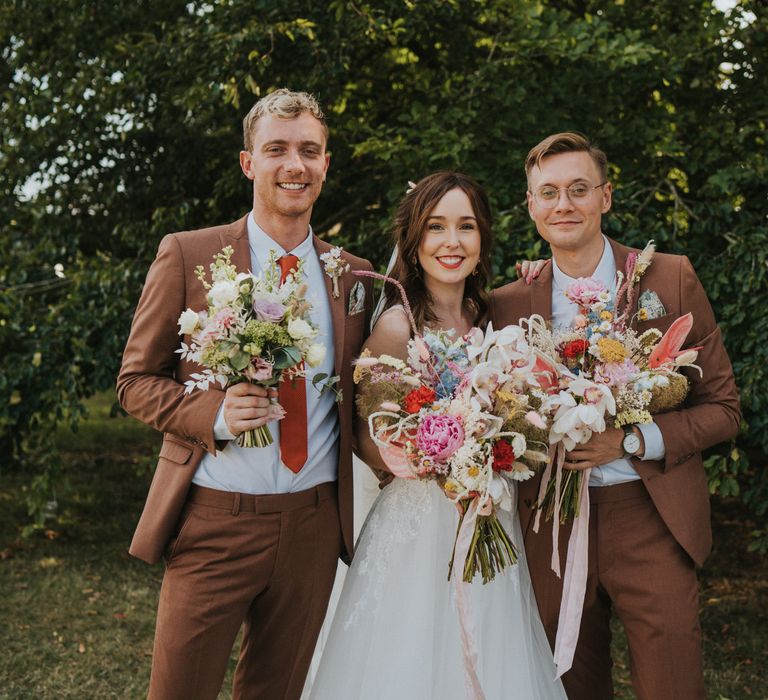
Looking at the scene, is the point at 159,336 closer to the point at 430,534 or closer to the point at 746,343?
the point at 430,534

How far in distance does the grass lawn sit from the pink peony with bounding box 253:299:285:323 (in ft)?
10.7

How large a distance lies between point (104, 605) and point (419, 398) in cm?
437

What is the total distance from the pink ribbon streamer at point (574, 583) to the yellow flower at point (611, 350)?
52 cm

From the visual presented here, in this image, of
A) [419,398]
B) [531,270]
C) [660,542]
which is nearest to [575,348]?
[419,398]

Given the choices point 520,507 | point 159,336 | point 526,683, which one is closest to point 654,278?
point 520,507

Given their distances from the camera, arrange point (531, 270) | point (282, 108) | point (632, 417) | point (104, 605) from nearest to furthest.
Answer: point (632, 417)
point (282, 108)
point (531, 270)
point (104, 605)

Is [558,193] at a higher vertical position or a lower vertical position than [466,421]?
higher

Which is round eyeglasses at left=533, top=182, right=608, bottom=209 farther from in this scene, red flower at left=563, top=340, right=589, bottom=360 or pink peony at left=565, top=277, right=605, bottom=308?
red flower at left=563, top=340, right=589, bottom=360

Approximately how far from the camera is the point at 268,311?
265cm

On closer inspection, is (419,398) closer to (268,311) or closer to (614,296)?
(268,311)

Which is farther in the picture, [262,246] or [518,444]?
[262,246]

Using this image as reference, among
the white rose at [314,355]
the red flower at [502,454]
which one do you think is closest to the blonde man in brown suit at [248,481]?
the white rose at [314,355]

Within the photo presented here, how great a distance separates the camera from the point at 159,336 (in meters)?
3.13

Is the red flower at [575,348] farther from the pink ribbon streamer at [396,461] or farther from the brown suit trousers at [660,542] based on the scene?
the pink ribbon streamer at [396,461]
